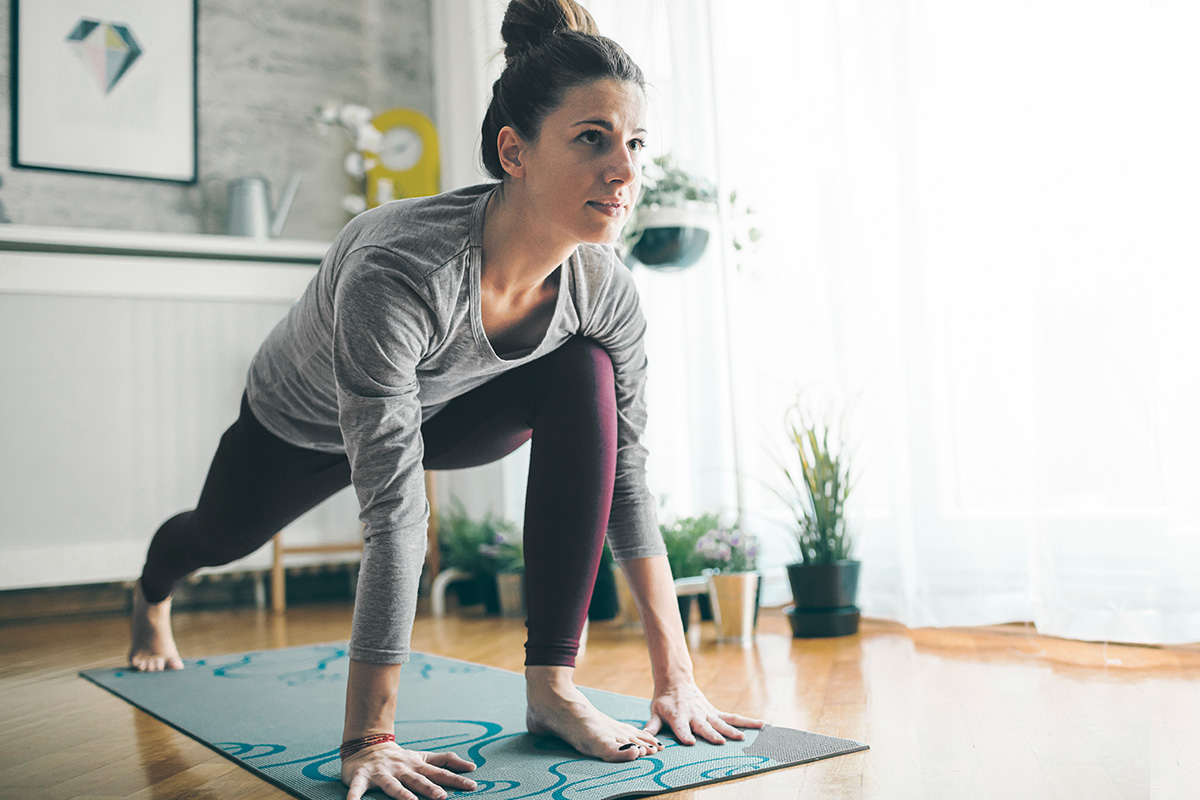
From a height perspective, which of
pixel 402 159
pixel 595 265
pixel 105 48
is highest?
Result: pixel 105 48

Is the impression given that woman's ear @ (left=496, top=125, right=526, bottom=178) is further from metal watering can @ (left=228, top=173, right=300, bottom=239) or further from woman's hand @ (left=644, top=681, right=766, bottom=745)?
metal watering can @ (left=228, top=173, right=300, bottom=239)

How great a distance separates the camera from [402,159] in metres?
3.77

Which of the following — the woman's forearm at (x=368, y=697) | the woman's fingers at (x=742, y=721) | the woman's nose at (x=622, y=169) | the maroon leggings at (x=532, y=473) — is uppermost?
the woman's nose at (x=622, y=169)

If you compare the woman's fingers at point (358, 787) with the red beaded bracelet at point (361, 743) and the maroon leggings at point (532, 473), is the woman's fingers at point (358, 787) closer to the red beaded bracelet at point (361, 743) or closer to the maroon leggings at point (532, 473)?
the red beaded bracelet at point (361, 743)

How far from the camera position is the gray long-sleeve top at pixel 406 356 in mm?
1077

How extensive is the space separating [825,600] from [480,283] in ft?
4.01

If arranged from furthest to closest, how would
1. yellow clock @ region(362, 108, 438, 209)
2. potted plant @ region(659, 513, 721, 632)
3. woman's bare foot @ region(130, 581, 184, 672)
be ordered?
1. yellow clock @ region(362, 108, 438, 209)
2. potted plant @ region(659, 513, 721, 632)
3. woman's bare foot @ region(130, 581, 184, 672)

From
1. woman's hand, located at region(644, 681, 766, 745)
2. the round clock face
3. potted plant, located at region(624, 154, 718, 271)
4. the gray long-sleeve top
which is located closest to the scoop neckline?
the gray long-sleeve top

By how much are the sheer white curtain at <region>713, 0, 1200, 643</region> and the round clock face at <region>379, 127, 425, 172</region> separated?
1539 millimetres

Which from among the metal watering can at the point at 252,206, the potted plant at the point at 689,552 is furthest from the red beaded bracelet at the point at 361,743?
the metal watering can at the point at 252,206

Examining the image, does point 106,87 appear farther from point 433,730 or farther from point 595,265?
point 433,730

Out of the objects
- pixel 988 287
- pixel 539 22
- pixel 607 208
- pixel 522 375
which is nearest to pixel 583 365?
pixel 522 375

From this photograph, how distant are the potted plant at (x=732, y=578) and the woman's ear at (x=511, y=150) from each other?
1.18m

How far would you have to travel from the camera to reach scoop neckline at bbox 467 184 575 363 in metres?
1.18
